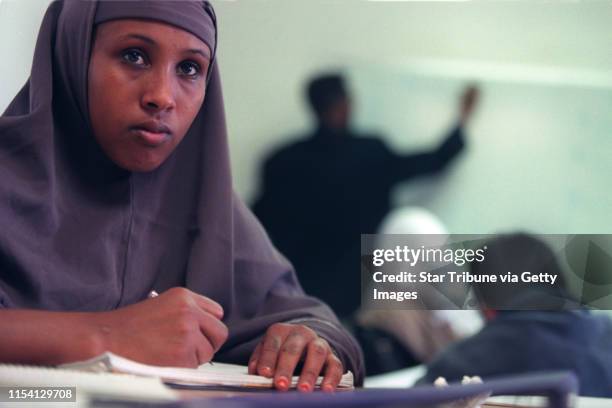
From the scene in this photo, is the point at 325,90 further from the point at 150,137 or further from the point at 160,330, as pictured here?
the point at 160,330

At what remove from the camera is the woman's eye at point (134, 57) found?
1.14 m

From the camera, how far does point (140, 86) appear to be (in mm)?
1129

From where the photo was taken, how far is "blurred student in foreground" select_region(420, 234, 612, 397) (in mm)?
1611

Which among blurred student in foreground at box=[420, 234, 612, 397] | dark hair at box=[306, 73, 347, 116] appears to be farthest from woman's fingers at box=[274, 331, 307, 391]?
dark hair at box=[306, 73, 347, 116]

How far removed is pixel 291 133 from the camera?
10.4 ft

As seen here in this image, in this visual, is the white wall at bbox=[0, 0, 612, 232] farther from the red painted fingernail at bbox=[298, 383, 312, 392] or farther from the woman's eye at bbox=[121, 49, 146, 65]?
the red painted fingernail at bbox=[298, 383, 312, 392]

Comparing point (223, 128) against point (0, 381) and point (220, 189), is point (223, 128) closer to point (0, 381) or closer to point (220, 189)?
point (220, 189)

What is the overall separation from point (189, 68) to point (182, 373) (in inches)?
18.5

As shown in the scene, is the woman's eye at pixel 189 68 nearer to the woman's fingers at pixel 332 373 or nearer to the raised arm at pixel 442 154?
the woman's fingers at pixel 332 373

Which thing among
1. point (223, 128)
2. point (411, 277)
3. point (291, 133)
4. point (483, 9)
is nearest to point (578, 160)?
point (483, 9)

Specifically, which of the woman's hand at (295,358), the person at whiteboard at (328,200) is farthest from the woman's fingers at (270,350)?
the person at whiteboard at (328,200)

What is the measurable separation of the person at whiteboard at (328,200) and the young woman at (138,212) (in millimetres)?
1464

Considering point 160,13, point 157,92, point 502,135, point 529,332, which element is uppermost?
point 160,13

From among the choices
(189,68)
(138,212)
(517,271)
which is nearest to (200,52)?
(189,68)
